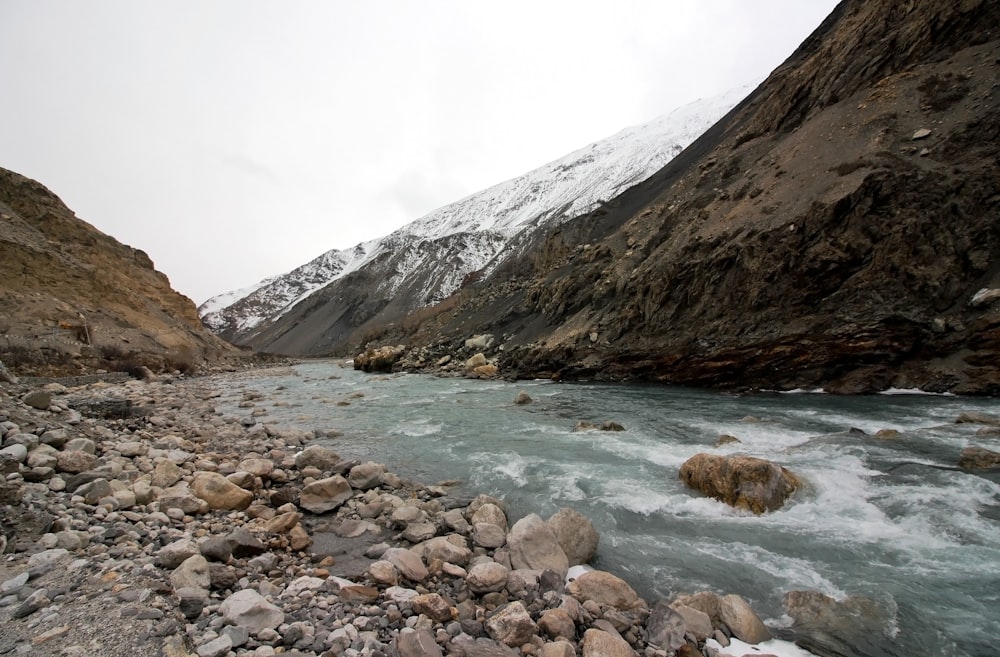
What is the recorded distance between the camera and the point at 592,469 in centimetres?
957

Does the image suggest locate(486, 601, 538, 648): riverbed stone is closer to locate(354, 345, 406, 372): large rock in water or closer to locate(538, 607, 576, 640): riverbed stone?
locate(538, 607, 576, 640): riverbed stone

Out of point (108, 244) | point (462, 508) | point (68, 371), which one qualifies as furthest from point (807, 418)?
point (108, 244)

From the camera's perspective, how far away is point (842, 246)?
1878 centimetres

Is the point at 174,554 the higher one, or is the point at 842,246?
the point at 842,246

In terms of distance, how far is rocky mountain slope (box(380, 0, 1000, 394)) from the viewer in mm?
16406

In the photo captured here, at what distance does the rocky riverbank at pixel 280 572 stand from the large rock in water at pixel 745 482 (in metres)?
2.81

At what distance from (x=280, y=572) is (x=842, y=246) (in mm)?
22628

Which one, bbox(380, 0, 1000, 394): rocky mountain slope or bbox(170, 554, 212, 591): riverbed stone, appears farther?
bbox(380, 0, 1000, 394): rocky mountain slope

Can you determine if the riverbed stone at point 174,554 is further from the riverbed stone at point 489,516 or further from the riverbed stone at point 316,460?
the riverbed stone at point 316,460

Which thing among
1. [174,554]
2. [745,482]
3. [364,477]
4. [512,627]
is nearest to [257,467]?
[364,477]

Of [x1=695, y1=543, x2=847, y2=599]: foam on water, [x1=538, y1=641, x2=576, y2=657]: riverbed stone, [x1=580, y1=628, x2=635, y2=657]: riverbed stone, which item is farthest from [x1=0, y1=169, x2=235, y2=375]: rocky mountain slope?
[x1=695, y1=543, x2=847, y2=599]: foam on water

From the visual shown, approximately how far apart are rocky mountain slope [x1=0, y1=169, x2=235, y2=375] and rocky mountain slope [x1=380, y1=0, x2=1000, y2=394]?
24.0 m

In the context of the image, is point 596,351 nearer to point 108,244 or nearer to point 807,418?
point 807,418

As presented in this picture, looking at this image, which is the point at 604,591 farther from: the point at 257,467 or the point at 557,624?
the point at 257,467
